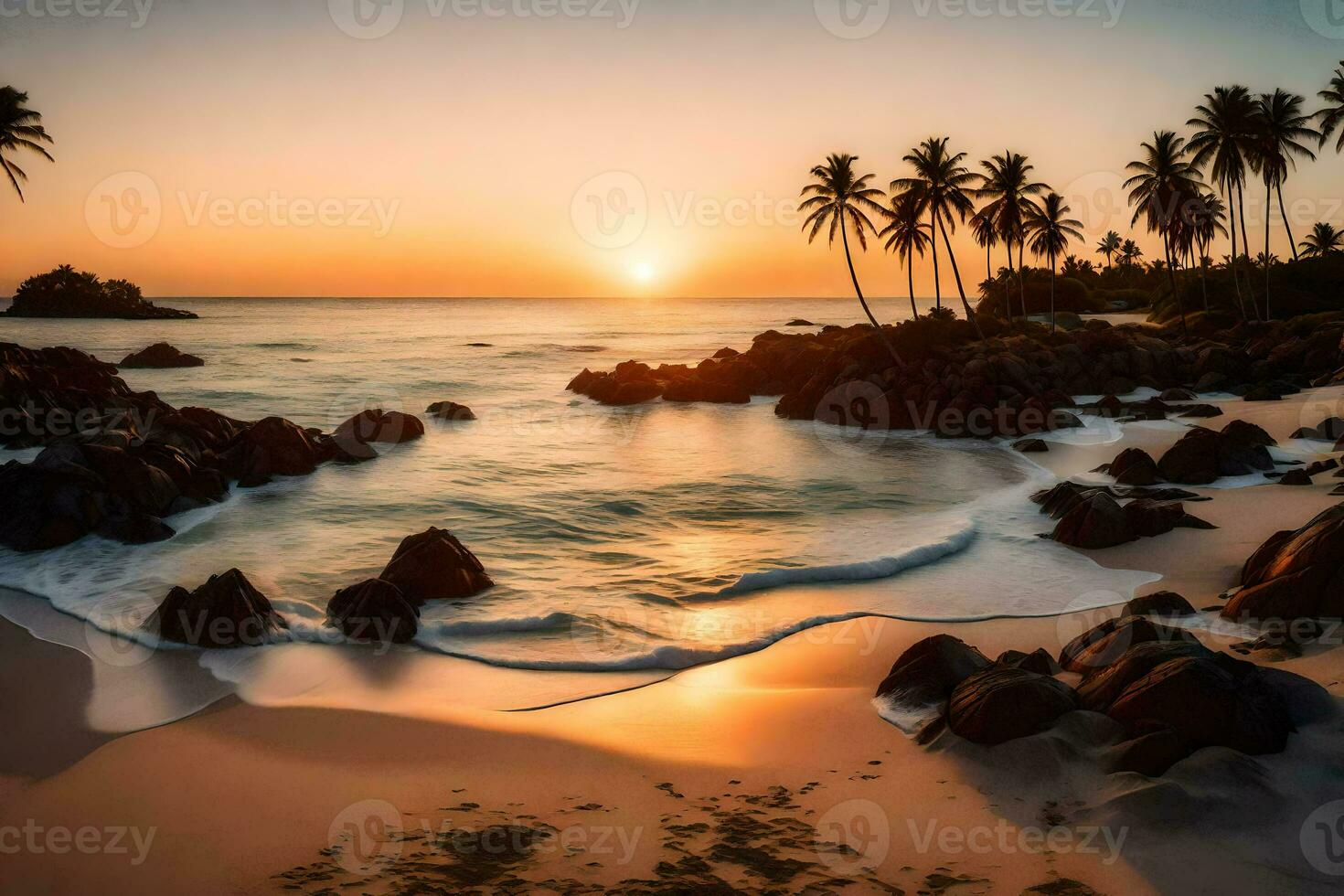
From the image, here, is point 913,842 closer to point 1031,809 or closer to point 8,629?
point 1031,809

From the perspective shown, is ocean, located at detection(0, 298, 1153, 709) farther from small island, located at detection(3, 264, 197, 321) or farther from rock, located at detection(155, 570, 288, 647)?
small island, located at detection(3, 264, 197, 321)

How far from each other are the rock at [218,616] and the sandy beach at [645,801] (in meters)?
1.42

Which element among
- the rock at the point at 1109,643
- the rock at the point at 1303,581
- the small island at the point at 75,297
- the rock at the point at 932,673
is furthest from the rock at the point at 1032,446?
the small island at the point at 75,297

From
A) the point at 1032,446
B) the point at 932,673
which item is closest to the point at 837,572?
the point at 932,673

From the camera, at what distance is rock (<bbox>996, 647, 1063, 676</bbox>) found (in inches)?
311

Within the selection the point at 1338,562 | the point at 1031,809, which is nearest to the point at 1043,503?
the point at 1338,562

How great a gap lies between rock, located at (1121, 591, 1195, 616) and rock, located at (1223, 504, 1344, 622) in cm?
42

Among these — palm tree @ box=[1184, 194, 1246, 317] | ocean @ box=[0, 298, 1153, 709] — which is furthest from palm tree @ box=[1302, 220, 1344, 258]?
ocean @ box=[0, 298, 1153, 709]

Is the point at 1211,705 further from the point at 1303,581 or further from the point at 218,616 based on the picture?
the point at 218,616

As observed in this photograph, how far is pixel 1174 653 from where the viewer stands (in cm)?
696

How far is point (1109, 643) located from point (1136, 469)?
1142 centimetres

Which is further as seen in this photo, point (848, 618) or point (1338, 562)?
point (848, 618)

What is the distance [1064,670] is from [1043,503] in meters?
9.16

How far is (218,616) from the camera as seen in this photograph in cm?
1027
